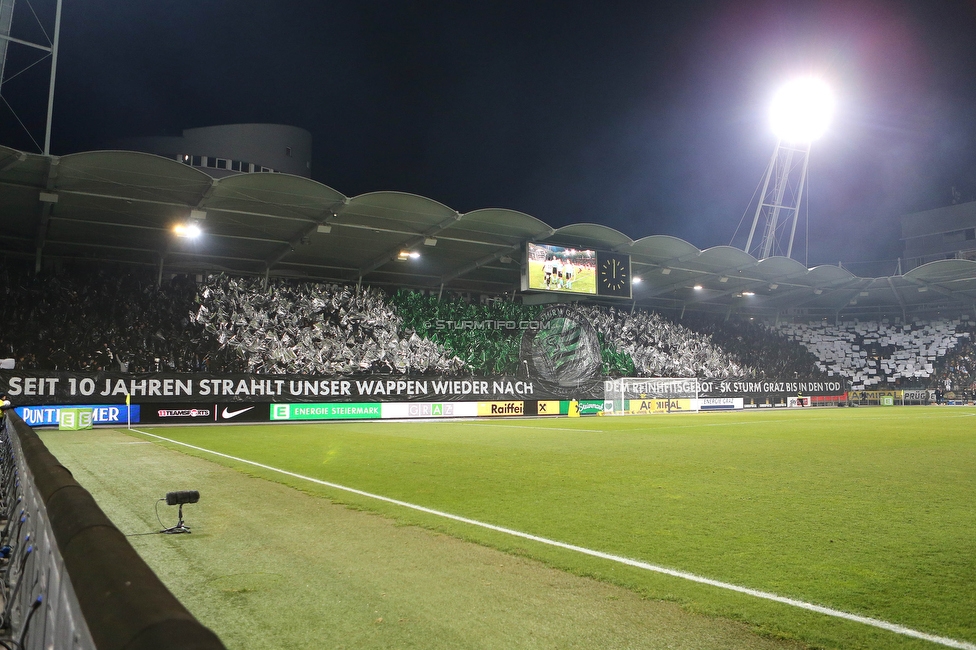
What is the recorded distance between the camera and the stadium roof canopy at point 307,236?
25703mm

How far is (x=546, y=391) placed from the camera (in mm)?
36625

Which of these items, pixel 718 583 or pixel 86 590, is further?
pixel 718 583

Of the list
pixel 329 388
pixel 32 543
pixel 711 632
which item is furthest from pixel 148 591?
pixel 329 388

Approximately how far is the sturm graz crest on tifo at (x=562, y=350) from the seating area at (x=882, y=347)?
2570 cm

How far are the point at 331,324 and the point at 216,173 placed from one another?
3241 cm

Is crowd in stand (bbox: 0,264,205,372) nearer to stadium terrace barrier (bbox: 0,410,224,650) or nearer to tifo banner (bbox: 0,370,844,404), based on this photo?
tifo banner (bbox: 0,370,844,404)

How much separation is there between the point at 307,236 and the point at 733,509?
28.1m

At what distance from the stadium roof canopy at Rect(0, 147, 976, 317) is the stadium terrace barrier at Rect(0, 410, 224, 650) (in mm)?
23789

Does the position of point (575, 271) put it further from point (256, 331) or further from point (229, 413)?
point (229, 413)

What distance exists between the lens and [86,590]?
5.28 feet

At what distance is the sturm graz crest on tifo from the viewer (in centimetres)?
3934

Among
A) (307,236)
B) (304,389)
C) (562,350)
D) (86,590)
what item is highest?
(307,236)

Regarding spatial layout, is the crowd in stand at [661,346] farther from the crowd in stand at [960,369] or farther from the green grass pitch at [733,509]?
the green grass pitch at [733,509]

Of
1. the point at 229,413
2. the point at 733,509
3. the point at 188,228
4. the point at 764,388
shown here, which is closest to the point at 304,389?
the point at 229,413
